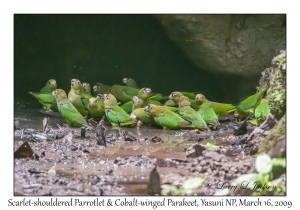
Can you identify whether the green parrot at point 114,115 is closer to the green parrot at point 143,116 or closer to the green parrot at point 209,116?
the green parrot at point 143,116

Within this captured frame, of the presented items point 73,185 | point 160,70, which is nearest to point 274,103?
point 73,185

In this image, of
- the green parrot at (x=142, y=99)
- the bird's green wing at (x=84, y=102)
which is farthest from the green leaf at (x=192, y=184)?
the bird's green wing at (x=84, y=102)

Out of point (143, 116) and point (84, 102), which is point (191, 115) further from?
point (84, 102)

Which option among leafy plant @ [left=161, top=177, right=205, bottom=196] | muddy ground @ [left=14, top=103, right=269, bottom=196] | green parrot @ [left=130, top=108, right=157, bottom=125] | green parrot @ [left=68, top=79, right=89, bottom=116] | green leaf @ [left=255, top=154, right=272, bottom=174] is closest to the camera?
green leaf @ [left=255, top=154, right=272, bottom=174]

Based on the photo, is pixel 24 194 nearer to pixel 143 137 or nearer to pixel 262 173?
pixel 262 173

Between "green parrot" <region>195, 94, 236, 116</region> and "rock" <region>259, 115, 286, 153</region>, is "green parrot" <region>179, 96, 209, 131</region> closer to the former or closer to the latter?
"green parrot" <region>195, 94, 236, 116</region>

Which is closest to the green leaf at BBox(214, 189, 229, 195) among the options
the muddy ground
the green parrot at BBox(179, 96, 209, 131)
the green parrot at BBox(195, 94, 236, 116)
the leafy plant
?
the muddy ground
